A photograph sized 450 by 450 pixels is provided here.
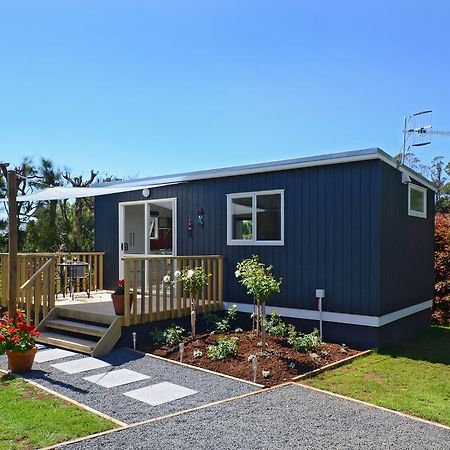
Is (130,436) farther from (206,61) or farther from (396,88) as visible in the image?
(396,88)

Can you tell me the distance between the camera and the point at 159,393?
15.3 feet

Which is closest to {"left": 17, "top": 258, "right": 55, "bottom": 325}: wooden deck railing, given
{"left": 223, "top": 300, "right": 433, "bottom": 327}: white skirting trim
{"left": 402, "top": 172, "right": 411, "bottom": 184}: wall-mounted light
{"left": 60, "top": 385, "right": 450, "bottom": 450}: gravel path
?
{"left": 223, "top": 300, "right": 433, "bottom": 327}: white skirting trim

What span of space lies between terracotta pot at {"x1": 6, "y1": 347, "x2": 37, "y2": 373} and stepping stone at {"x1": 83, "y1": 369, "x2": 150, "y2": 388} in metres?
0.78

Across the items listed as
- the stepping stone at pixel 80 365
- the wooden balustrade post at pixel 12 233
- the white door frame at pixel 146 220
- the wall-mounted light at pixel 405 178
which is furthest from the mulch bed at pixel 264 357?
the wall-mounted light at pixel 405 178

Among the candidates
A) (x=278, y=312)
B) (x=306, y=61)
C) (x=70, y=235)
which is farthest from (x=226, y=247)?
(x=70, y=235)

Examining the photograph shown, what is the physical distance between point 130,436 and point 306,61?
7.66 metres

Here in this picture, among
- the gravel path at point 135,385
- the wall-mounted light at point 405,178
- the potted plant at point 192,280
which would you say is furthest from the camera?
the wall-mounted light at point 405,178

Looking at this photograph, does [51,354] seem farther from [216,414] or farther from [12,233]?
[216,414]

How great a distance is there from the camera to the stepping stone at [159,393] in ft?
14.6

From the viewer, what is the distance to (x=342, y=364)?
19.5 feet

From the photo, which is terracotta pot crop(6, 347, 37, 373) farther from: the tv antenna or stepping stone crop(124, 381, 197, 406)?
the tv antenna

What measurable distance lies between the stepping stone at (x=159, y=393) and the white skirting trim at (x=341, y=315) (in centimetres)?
307

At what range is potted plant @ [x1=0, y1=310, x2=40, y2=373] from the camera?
5.34m

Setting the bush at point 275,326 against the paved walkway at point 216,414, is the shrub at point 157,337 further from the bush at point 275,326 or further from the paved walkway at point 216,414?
the bush at point 275,326
